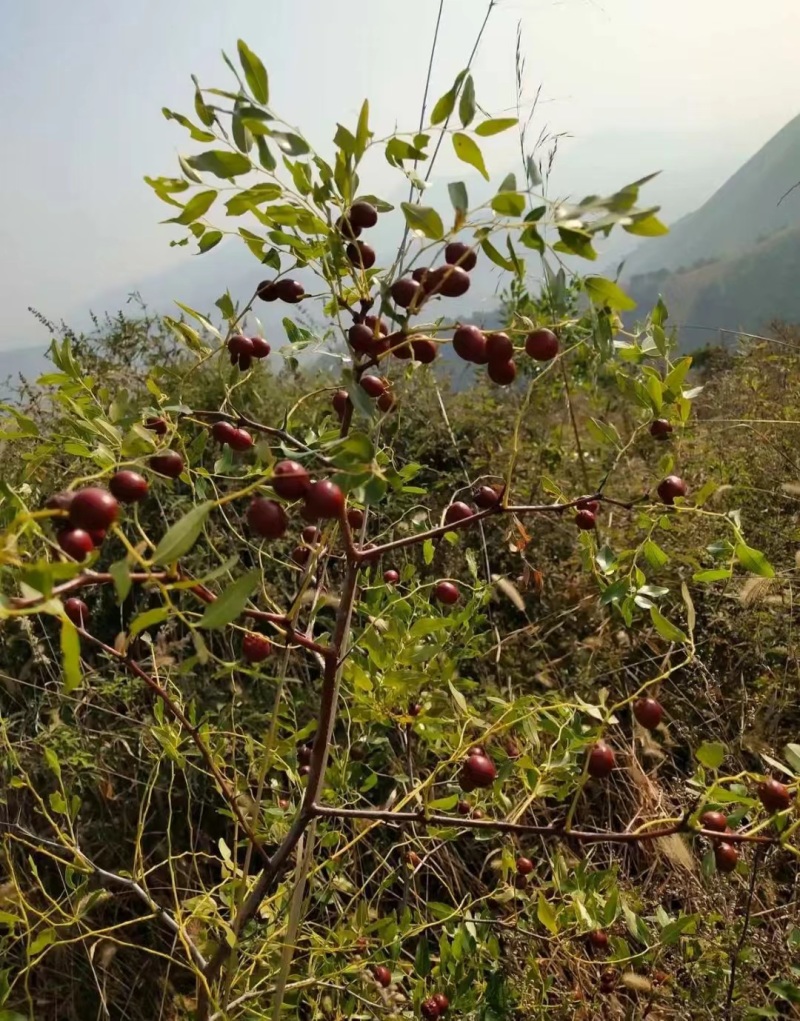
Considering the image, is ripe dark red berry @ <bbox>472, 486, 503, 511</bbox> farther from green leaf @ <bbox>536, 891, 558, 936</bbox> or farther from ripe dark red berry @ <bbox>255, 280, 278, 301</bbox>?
green leaf @ <bbox>536, 891, 558, 936</bbox>

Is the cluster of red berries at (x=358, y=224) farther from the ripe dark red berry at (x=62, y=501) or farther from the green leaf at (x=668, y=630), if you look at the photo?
the green leaf at (x=668, y=630)

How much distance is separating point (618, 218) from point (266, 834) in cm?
95

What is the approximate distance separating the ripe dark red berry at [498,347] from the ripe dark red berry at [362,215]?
150 mm

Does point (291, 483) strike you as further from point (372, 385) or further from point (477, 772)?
point (477, 772)

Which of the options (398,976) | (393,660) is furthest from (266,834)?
(393,660)

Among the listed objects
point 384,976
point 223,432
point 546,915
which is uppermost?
point 223,432

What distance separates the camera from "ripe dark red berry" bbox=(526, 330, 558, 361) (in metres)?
0.61

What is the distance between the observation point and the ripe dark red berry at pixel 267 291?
76 cm

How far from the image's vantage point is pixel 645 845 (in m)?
1.56

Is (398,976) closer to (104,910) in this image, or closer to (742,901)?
(742,901)

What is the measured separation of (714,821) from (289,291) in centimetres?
70

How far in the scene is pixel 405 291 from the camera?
0.57 metres

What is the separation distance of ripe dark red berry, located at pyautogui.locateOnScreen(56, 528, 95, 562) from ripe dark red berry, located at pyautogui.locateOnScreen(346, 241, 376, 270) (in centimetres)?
31

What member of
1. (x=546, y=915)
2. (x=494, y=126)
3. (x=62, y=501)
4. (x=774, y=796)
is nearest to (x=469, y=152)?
(x=494, y=126)
